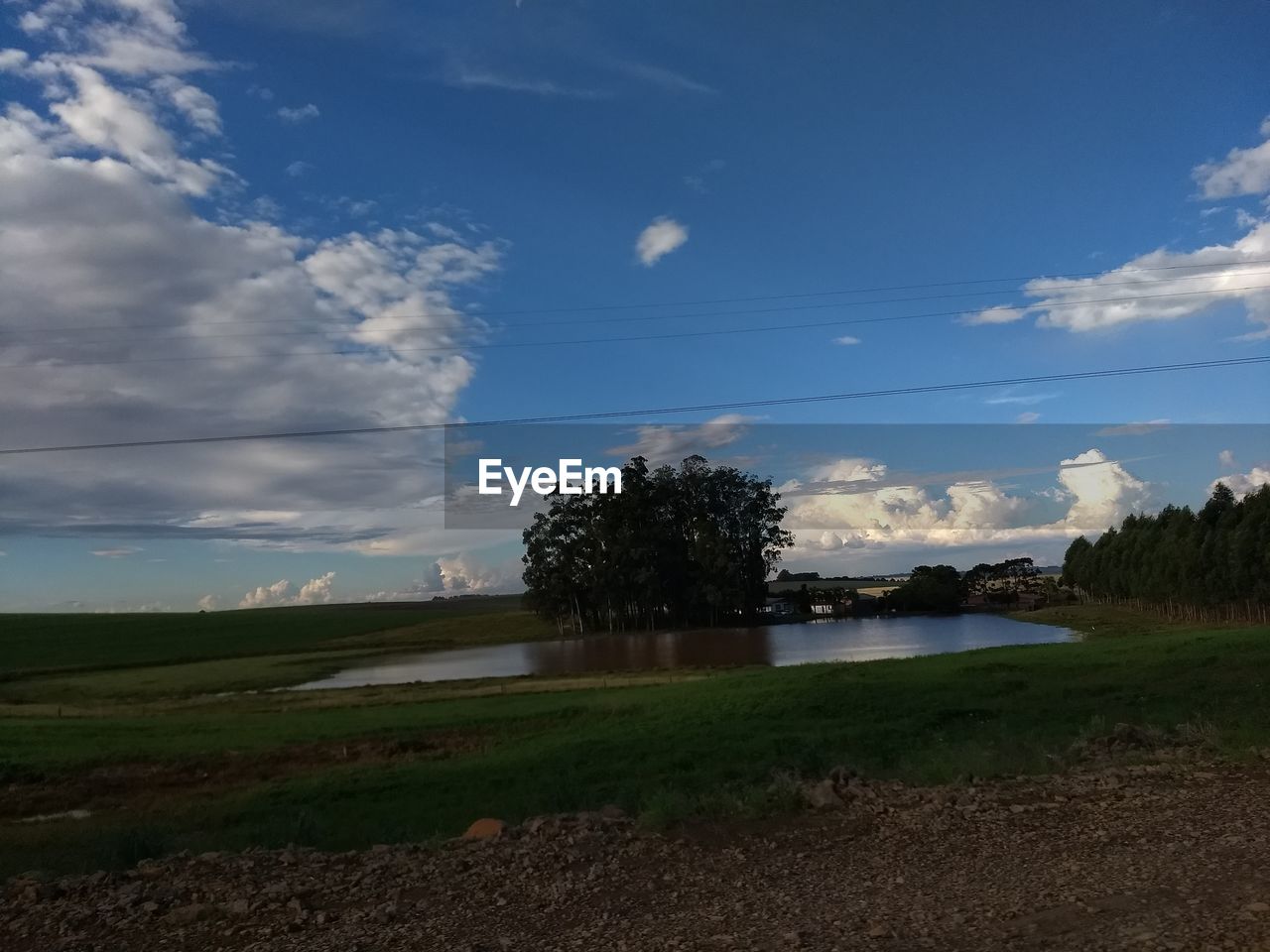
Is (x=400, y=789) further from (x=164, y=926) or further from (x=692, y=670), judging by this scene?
(x=692, y=670)

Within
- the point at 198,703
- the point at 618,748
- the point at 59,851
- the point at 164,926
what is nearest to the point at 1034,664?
the point at 618,748

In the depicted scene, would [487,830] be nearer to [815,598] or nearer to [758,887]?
[758,887]

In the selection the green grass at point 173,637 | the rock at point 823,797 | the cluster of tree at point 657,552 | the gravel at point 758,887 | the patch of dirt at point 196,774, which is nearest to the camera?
the gravel at point 758,887

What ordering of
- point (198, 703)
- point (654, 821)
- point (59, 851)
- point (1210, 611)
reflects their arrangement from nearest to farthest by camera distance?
point (654, 821)
point (59, 851)
point (198, 703)
point (1210, 611)

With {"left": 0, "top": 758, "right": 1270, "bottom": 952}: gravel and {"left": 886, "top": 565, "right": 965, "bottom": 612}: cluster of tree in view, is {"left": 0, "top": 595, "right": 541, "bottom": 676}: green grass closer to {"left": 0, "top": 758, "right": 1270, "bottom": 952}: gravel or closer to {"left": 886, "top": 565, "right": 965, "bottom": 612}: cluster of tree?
{"left": 886, "top": 565, "right": 965, "bottom": 612}: cluster of tree

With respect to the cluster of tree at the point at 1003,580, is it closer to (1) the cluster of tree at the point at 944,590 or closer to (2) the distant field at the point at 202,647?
(1) the cluster of tree at the point at 944,590

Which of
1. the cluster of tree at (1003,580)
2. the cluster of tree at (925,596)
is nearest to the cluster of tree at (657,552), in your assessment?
the cluster of tree at (925,596)

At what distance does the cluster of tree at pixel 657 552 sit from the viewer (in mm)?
85750

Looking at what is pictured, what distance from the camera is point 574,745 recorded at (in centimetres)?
2019

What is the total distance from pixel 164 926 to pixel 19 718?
38427 millimetres

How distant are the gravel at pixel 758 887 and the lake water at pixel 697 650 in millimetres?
38681

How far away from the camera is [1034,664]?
29.3 metres

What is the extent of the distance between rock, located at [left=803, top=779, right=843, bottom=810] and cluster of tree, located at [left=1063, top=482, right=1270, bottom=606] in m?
53.8

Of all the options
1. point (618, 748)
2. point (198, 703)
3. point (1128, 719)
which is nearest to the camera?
point (1128, 719)
